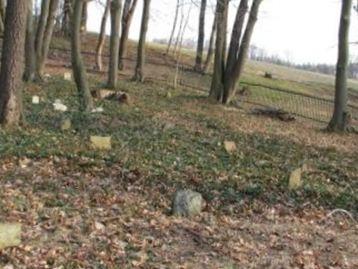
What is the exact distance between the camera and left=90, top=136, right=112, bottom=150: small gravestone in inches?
424

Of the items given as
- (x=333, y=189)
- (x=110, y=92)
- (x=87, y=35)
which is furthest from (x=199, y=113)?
(x=87, y=35)

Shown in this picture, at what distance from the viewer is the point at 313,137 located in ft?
56.9

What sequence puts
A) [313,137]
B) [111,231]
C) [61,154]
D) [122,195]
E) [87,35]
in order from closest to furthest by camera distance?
[111,231] → [122,195] → [61,154] → [313,137] → [87,35]

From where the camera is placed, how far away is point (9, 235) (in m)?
6.31

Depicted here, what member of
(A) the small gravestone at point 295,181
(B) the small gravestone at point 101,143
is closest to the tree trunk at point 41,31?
(B) the small gravestone at point 101,143

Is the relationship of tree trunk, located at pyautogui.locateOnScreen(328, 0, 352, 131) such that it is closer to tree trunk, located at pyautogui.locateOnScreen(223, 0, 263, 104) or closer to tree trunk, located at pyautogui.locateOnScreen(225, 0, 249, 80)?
tree trunk, located at pyautogui.locateOnScreen(223, 0, 263, 104)

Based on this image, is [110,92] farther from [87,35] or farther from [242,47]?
[87,35]

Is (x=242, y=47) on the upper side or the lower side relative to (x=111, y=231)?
upper

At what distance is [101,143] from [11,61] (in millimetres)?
2158

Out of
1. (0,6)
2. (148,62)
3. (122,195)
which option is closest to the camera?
(122,195)

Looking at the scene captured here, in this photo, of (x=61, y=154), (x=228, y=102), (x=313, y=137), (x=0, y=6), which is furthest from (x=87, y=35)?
(x=61, y=154)

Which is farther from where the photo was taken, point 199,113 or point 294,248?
point 199,113

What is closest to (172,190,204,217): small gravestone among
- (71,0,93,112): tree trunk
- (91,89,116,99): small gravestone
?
(71,0,93,112): tree trunk

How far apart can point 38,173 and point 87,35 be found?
36681 millimetres
